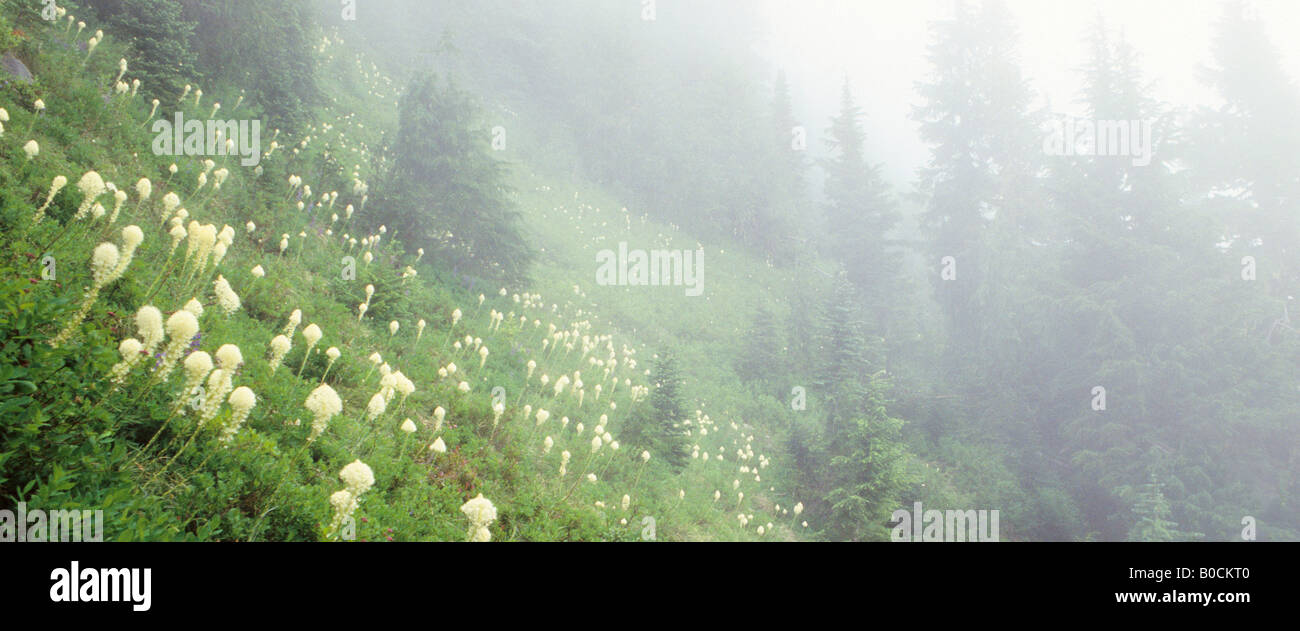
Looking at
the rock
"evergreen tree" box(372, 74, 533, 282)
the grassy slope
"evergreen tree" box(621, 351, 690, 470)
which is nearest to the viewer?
the grassy slope

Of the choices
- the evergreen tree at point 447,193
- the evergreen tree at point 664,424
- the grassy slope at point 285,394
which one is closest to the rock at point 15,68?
the grassy slope at point 285,394

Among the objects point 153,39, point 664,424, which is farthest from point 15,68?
point 664,424

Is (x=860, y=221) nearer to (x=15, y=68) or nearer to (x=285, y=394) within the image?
(x=285, y=394)

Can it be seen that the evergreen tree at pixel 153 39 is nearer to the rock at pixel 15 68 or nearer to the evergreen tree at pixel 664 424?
the rock at pixel 15 68

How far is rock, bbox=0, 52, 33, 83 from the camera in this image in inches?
235

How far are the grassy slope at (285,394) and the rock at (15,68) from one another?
0.15 meters

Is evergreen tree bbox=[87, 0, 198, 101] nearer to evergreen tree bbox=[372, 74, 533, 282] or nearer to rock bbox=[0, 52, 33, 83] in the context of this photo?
rock bbox=[0, 52, 33, 83]

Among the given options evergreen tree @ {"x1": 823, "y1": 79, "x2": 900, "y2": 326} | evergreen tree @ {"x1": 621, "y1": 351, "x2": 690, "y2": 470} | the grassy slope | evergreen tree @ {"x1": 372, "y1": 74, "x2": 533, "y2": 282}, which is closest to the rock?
the grassy slope

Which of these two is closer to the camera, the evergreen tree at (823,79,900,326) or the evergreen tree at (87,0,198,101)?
the evergreen tree at (87,0,198,101)

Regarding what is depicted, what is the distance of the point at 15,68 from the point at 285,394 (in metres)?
6.05

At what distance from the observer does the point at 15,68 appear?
6.08 meters

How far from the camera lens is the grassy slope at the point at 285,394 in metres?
2.74

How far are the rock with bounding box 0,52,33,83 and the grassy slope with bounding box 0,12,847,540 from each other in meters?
0.15
